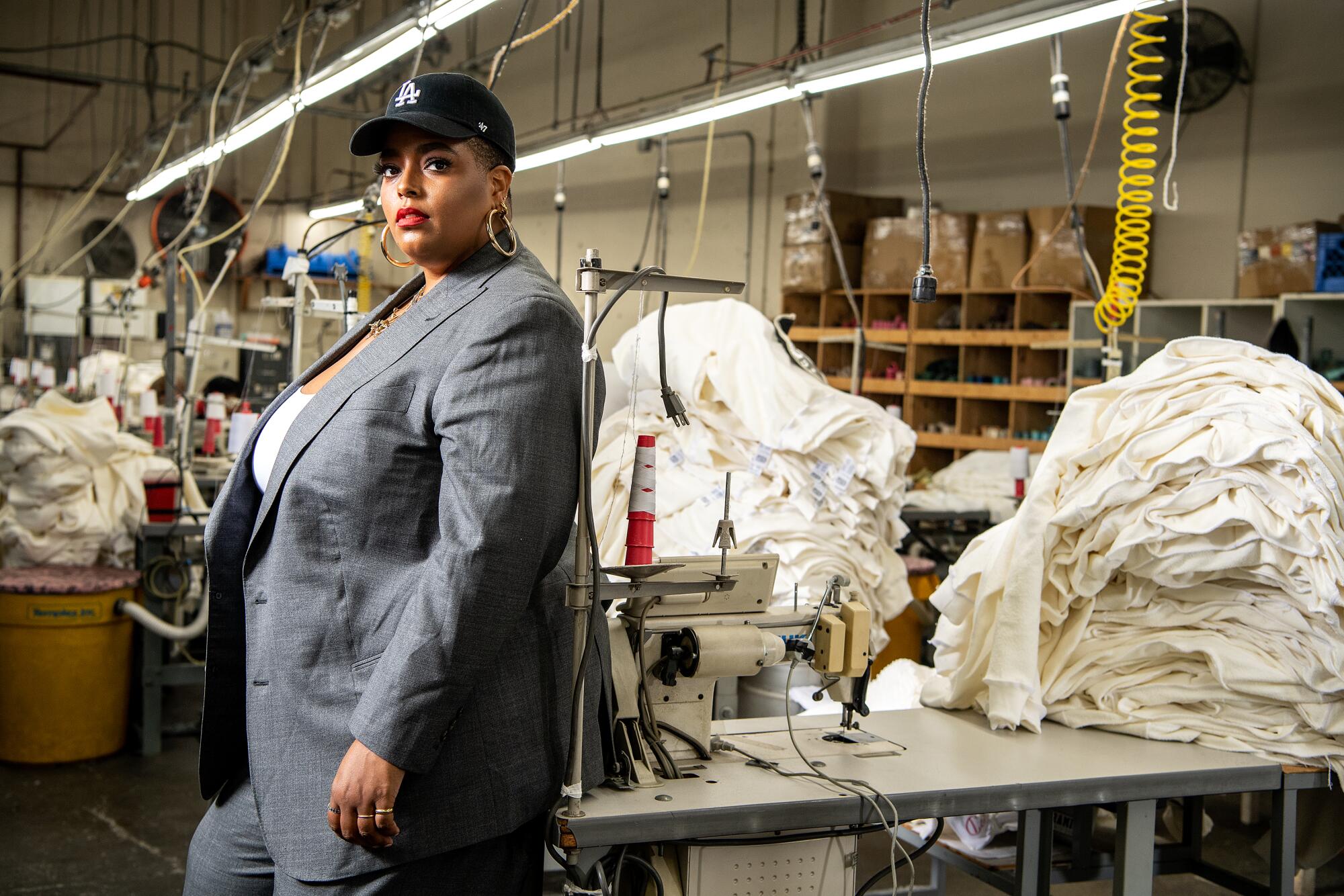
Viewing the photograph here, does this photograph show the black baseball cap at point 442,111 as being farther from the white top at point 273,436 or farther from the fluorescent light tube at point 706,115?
the fluorescent light tube at point 706,115

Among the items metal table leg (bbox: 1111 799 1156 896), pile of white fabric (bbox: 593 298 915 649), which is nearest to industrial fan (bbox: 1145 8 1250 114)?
pile of white fabric (bbox: 593 298 915 649)

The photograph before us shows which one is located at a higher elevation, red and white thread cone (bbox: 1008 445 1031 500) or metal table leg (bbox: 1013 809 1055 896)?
red and white thread cone (bbox: 1008 445 1031 500)

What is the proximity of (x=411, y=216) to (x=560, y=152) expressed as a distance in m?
4.12

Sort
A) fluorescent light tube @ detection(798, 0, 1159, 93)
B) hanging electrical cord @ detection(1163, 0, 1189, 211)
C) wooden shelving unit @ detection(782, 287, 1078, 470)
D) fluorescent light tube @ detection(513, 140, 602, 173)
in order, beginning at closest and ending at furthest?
hanging electrical cord @ detection(1163, 0, 1189, 211)
fluorescent light tube @ detection(798, 0, 1159, 93)
fluorescent light tube @ detection(513, 140, 602, 173)
wooden shelving unit @ detection(782, 287, 1078, 470)

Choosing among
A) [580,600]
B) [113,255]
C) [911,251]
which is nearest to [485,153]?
[580,600]

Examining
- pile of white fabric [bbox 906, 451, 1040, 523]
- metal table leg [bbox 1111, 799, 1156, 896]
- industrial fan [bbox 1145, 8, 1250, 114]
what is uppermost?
industrial fan [bbox 1145, 8, 1250, 114]

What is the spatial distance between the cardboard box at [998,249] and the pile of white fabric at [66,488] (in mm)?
4460

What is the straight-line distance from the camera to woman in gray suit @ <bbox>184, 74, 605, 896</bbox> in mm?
1300

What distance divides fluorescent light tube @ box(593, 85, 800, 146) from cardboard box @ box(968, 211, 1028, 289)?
2.27 meters

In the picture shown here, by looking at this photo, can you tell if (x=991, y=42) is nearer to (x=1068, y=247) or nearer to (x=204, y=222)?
(x=1068, y=247)

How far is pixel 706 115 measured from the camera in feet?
14.8

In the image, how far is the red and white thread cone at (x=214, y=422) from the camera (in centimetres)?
510

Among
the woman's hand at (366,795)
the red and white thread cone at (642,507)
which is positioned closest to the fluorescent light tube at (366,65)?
the red and white thread cone at (642,507)

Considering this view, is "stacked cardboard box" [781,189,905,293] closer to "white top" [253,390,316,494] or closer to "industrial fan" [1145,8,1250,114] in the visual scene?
"industrial fan" [1145,8,1250,114]
